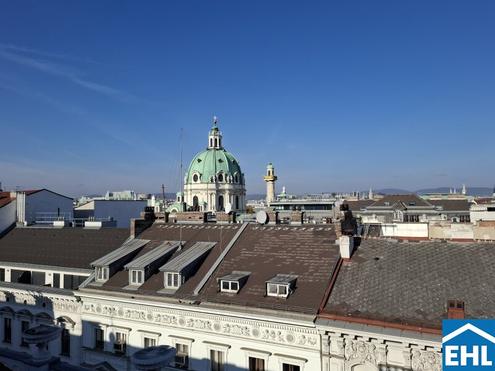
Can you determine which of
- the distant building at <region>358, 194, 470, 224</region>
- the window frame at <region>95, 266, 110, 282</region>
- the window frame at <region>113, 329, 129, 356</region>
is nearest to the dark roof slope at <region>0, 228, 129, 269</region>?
the window frame at <region>95, 266, 110, 282</region>

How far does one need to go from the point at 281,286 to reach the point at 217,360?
5.31 m

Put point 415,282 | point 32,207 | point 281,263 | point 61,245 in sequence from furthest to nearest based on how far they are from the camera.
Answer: point 32,207 → point 61,245 → point 281,263 → point 415,282

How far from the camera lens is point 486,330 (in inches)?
730

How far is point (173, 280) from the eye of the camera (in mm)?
27406

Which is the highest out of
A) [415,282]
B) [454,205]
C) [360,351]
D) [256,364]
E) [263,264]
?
[454,205]

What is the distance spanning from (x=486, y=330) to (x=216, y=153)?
366 feet

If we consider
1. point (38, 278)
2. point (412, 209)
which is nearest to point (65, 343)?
point (38, 278)

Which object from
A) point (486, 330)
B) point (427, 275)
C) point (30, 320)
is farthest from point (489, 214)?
point (30, 320)

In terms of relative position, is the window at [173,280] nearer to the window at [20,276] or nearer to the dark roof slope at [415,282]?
the dark roof slope at [415,282]

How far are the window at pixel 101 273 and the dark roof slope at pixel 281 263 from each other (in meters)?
7.89

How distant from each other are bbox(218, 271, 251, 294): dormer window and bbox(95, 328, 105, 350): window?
8949 millimetres

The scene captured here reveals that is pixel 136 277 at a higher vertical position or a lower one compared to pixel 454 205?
lower

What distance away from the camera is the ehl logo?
17.2 m

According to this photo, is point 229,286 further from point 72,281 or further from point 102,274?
point 72,281
